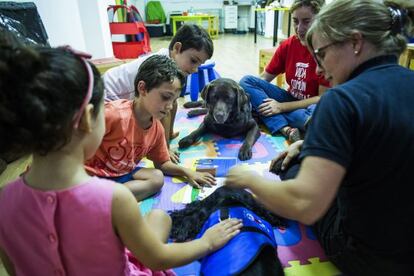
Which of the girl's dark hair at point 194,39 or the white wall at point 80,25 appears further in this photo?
the white wall at point 80,25

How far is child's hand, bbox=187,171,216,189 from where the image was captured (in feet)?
5.78

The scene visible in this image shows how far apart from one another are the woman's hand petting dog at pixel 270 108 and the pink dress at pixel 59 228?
6.59 ft

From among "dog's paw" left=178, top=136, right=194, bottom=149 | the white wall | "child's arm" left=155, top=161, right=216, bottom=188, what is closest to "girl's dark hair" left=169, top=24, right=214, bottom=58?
"dog's paw" left=178, top=136, right=194, bottom=149

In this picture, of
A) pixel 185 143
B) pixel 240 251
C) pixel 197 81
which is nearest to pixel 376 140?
pixel 240 251

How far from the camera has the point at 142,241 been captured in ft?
2.34

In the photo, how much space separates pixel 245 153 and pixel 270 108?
0.57 metres

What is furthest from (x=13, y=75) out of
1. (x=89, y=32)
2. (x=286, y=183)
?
(x=89, y=32)

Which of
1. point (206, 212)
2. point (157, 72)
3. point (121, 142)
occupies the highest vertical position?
point (157, 72)

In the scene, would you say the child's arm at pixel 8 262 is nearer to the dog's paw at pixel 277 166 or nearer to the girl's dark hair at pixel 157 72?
the girl's dark hair at pixel 157 72

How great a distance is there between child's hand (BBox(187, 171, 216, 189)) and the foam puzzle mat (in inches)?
1.4

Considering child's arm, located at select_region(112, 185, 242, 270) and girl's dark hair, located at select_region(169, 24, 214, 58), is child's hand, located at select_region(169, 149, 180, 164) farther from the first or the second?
child's arm, located at select_region(112, 185, 242, 270)

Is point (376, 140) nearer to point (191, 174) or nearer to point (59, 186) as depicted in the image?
point (59, 186)

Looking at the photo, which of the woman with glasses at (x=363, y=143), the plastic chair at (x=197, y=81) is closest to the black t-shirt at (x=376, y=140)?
the woman with glasses at (x=363, y=143)

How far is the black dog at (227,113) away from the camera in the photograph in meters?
2.44
